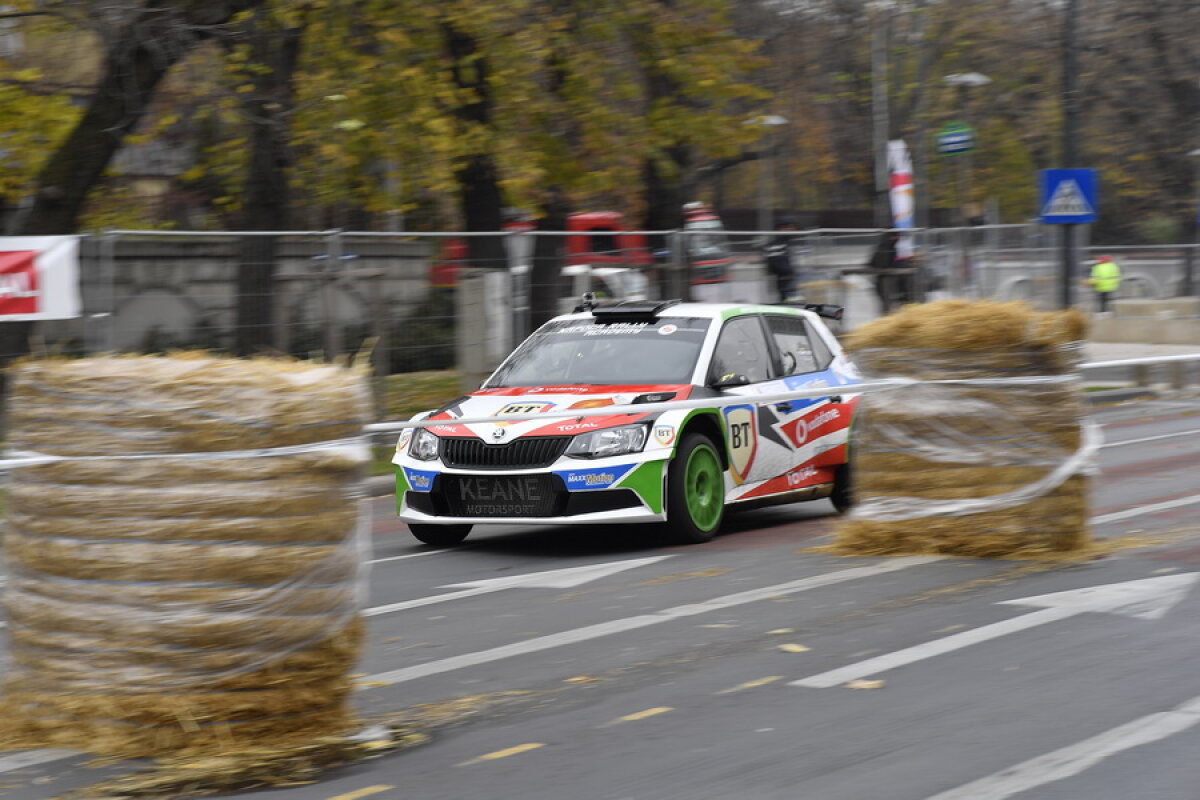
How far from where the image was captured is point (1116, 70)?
43219mm

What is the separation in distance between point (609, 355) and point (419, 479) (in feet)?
5.23

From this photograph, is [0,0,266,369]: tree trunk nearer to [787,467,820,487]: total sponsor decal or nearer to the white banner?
the white banner

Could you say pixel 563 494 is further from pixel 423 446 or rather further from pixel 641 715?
pixel 641 715

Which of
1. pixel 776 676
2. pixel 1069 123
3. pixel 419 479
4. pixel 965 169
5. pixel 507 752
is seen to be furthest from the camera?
pixel 965 169

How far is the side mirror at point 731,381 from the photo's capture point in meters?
10.9

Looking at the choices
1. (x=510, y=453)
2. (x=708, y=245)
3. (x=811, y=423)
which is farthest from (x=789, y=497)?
(x=708, y=245)

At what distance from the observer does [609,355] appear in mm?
11227

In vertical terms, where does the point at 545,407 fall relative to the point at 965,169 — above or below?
below

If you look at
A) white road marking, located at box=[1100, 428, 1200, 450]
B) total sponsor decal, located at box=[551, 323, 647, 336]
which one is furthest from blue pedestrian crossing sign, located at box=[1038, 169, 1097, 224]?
total sponsor decal, located at box=[551, 323, 647, 336]

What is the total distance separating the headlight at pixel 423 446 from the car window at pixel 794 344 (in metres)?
2.57

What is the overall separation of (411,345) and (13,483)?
10873 mm

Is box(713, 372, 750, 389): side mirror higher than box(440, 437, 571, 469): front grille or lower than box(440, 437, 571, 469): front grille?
higher

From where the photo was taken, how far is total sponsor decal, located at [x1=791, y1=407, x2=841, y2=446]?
11422 mm

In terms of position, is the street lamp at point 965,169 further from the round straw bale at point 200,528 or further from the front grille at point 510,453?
the round straw bale at point 200,528
